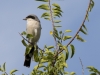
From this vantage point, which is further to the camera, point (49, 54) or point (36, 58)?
point (36, 58)

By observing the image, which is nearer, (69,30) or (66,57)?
(66,57)

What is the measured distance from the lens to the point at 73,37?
177 inches

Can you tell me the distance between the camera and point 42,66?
4926 millimetres

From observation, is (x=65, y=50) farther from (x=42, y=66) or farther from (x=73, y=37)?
(x=42, y=66)

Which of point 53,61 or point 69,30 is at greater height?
point 69,30

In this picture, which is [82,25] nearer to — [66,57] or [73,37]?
[73,37]

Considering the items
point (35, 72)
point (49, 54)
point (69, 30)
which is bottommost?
point (35, 72)

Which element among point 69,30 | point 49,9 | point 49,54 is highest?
point 49,9

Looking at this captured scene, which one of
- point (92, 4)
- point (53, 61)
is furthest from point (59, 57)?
point (92, 4)

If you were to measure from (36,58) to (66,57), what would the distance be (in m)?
0.76

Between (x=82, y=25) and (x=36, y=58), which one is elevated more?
(x=82, y=25)

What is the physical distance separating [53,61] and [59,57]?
0.13 metres

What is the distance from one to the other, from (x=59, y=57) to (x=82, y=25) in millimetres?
662

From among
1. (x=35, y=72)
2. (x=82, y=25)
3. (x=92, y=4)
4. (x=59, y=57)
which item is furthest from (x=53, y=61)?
(x=92, y=4)
